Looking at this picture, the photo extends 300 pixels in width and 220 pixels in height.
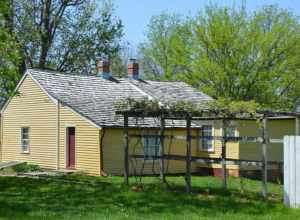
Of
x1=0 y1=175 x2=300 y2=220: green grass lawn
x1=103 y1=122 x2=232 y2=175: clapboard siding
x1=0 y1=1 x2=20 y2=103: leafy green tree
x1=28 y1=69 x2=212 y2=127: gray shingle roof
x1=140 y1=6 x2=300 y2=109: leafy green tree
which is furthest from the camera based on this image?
x1=140 y1=6 x2=300 y2=109: leafy green tree

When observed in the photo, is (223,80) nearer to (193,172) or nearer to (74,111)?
(193,172)

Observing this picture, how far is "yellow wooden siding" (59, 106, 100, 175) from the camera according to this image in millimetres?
27438

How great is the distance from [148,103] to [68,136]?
36.1 ft

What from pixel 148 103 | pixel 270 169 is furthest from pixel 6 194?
pixel 270 169

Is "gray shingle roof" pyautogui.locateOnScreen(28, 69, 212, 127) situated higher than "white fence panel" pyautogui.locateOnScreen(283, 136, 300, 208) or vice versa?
"gray shingle roof" pyautogui.locateOnScreen(28, 69, 212, 127)

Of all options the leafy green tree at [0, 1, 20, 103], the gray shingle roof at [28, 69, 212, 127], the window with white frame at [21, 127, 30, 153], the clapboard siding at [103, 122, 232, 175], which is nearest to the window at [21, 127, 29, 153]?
the window with white frame at [21, 127, 30, 153]

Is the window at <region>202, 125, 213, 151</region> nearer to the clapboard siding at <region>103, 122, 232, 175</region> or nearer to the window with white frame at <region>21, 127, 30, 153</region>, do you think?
the clapboard siding at <region>103, 122, 232, 175</region>

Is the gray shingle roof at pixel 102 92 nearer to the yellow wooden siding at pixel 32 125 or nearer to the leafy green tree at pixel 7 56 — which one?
the yellow wooden siding at pixel 32 125

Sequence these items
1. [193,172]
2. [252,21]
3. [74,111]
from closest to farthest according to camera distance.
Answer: [74,111] → [193,172] → [252,21]

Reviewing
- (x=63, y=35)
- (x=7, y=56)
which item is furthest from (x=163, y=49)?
(x=7, y=56)

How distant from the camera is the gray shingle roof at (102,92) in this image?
28.1 meters

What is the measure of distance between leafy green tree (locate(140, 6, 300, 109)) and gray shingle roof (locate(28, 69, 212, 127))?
8.61 meters

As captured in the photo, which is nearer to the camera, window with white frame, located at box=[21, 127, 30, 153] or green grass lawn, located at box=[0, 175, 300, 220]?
green grass lawn, located at box=[0, 175, 300, 220]

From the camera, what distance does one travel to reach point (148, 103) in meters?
19.0
